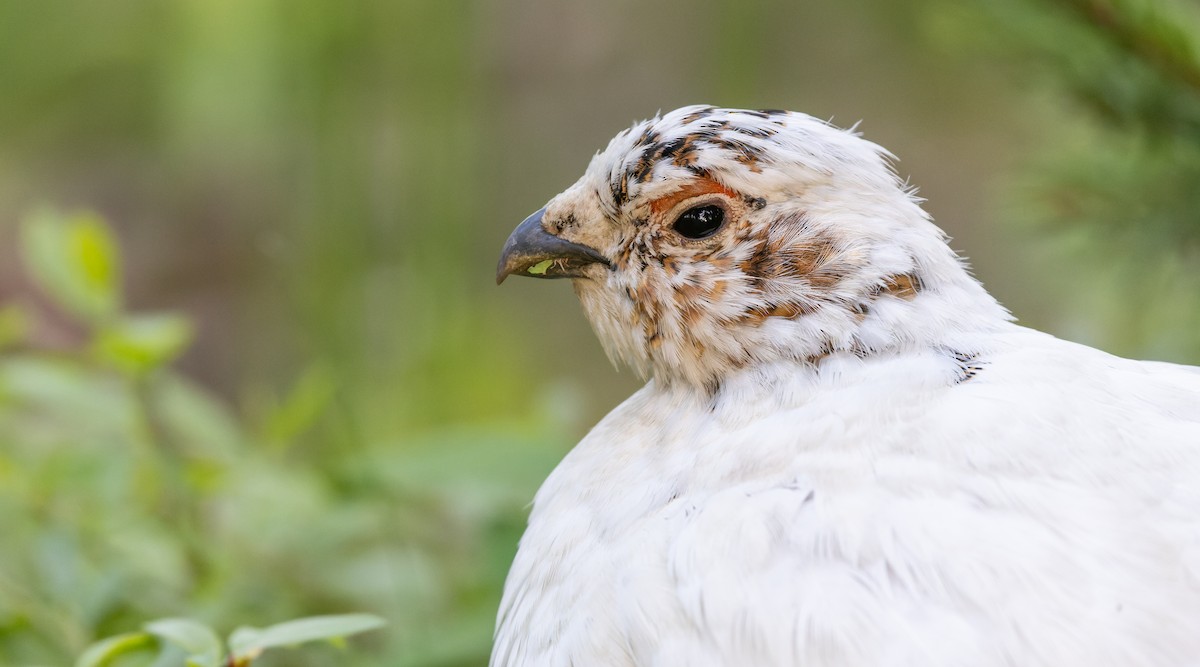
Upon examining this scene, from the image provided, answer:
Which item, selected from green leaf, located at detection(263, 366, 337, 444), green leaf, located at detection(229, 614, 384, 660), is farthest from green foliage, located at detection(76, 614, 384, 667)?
green leaf, located at detection(263, 366, 337, 444)

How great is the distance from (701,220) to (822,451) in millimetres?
315

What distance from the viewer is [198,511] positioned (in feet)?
6.07

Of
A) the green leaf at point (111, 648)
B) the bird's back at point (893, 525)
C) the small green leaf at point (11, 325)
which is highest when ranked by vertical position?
the small green leaf at point (11, 325)

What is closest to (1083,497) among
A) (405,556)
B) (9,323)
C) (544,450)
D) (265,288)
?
(544,450)

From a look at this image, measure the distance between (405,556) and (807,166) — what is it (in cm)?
96

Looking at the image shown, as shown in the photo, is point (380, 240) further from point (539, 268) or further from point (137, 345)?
point (539, 268)

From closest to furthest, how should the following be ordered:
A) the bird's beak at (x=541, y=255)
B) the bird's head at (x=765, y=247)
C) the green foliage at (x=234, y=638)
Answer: the green foliage at (x=234, y=638) < the bird's head at (x=765, y=247) < the bird's beak at (x=541, y=255)

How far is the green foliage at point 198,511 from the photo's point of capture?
158 centimetres

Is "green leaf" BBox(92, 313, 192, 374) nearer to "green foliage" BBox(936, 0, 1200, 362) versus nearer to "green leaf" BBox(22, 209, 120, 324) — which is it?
"green leaf" BBox(22, 209, 120, 324)

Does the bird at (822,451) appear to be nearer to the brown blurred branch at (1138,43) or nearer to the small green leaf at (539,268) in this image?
the small green leaf at (539,268)

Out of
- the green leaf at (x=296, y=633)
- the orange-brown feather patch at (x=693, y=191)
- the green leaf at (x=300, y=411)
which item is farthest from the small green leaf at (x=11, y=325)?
the orange-brown feather patch at (x=693, y=191)

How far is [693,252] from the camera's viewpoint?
1377 mm

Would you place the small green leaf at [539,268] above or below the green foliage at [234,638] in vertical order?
above

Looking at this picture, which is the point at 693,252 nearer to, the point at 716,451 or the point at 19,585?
the point at 716,451
